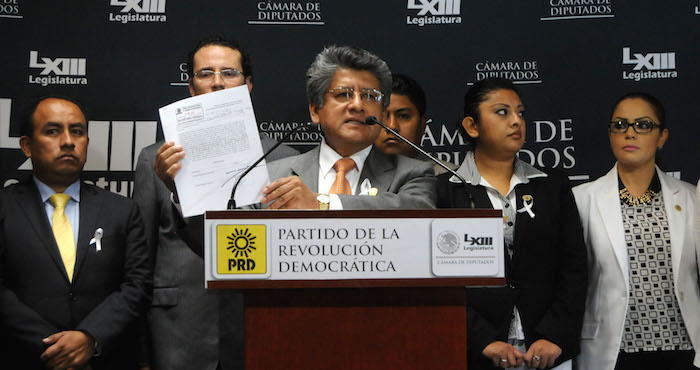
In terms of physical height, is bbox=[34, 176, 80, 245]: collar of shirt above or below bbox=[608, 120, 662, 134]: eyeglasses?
below

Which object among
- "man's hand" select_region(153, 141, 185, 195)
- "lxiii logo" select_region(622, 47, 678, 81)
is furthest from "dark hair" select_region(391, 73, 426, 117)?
"man's hand" select_region(153, 141, 185, 195)

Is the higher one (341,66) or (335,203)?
(341,66)

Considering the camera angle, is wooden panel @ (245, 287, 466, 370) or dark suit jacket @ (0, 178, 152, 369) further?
dark suit jacket @ (0, 178, 152, 369)

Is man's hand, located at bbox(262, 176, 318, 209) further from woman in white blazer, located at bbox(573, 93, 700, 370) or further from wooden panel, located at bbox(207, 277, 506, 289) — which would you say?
woman in white blazer, located at bbox(573, 93, 700, 370)

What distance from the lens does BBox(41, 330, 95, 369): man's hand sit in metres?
2.49

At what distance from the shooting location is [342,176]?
7.58 ft

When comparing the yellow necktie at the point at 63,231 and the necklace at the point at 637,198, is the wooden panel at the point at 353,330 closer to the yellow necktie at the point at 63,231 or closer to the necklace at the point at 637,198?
the yellow necktie at the point at 63,231

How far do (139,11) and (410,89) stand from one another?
147cm

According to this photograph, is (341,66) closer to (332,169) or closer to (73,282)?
(332,169)

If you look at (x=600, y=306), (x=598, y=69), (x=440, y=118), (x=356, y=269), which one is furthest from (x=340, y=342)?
(x=598, y=69)

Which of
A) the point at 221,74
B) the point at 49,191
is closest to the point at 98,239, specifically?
the point at 49,191

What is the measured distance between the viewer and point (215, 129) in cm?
213

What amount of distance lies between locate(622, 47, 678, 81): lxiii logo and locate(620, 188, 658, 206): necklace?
926mm

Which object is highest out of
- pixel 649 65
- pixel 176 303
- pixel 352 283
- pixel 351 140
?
pixel 649 65
